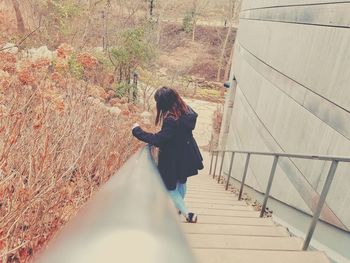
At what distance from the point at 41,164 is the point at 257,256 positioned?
63.2 inches

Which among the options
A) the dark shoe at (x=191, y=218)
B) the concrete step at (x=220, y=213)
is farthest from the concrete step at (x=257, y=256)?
the concrete step at (x=220, y=213)

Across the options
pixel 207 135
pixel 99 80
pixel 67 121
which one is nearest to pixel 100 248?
pixel 67 121

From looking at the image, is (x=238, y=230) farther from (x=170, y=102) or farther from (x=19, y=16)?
(x=19, y=16)

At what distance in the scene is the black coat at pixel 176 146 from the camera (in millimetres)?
2668

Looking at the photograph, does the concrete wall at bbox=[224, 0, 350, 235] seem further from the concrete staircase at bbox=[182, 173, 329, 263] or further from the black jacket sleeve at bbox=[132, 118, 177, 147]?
the black jacket sleeve at bbox=[132, 118, 177, 147]

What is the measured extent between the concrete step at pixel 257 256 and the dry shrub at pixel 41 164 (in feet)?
3.32

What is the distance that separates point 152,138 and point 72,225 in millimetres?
A: 2038

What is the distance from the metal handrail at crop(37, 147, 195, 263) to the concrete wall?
280 centimetres

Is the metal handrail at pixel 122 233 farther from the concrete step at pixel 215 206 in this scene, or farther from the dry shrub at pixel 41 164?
the concrete step at pixel 215 206

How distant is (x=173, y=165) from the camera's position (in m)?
2.90

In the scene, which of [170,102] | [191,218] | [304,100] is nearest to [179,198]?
[191,218]

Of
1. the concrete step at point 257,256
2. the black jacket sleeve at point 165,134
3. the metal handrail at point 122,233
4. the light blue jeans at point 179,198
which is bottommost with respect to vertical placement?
the light blue jeans at point 179,198

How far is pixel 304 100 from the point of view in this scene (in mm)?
4402

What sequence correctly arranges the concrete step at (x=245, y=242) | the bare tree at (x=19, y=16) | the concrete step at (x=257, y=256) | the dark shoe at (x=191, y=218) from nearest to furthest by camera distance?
the concrete step at (x=257, y=256)
the concrete step at (x=245, y=242)
the dark shoe at (x=191, y=218)
the bare tree at (x=19, y=16)
